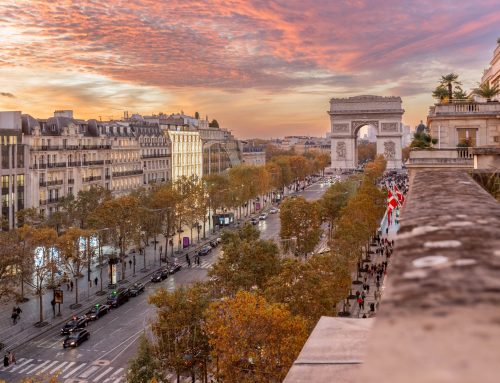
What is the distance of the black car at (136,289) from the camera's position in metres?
44.6

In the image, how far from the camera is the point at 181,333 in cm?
2508

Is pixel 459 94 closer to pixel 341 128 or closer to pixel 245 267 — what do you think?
pixel 245 267

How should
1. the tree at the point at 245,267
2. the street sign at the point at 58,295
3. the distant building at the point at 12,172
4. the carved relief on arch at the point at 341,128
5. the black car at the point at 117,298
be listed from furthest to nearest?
the carved relief on arch at the point at 341,128 → the distant building at the point at 12,172 → the black car at the point at 117,298 → the street sign at the point at 58,295 → the tree at the point at 245,267

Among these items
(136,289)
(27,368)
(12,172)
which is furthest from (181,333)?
(12,172)

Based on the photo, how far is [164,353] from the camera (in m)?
24.8

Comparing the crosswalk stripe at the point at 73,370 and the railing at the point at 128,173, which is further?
the railing at the point at 128,173

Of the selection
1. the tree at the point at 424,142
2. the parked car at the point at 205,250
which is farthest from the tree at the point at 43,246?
Result: the tree at the point at 424,142

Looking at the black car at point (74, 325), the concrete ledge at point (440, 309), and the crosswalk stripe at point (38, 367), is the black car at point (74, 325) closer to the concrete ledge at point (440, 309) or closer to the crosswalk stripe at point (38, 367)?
the crosswalk stripe at point (38, 367)

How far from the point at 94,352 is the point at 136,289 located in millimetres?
13344


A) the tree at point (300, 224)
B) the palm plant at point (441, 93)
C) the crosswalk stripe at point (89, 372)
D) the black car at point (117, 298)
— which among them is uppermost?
the palm plant at point (441, 93)

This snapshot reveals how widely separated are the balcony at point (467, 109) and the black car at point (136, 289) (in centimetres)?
2582

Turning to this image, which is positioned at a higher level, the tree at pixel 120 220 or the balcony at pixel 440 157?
the balcony at pixel 440 157

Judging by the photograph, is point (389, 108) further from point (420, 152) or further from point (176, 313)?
point (176, 313)

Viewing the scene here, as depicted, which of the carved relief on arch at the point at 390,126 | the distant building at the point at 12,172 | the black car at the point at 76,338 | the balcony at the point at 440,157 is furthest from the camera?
the carved relief on arch at the point at 390,126
